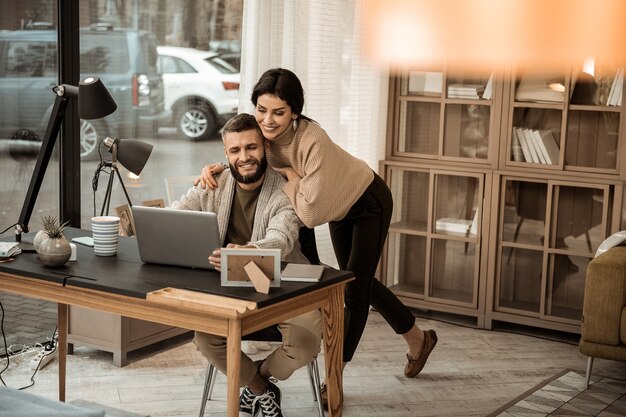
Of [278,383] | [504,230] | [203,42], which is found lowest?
[278,383]

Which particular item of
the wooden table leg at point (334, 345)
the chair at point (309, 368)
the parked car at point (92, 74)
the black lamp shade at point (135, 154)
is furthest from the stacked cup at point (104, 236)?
the parked car at point (92, 74)

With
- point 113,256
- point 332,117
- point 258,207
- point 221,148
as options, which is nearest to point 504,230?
point 332,117

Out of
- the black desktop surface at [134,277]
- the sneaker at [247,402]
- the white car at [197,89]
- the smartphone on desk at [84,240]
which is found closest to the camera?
the black desktop surface at [134,277]

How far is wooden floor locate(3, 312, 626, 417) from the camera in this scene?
365cm

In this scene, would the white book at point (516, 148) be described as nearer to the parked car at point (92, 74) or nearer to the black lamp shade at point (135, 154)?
the parked car at point (92, 74)

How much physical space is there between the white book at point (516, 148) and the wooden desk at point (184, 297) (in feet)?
6.75

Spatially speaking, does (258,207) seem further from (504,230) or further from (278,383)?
(504,230)

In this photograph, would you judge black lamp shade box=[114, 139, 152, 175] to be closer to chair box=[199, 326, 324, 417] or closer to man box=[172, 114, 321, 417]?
man box=[172, 114, 321, 417]

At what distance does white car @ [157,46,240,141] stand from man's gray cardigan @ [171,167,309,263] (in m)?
1.32

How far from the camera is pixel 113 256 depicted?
3.22m

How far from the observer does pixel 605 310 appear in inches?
153

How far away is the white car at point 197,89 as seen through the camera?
4.54 metres

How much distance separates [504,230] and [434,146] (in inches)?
24.3

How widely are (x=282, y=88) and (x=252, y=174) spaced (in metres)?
0.33
